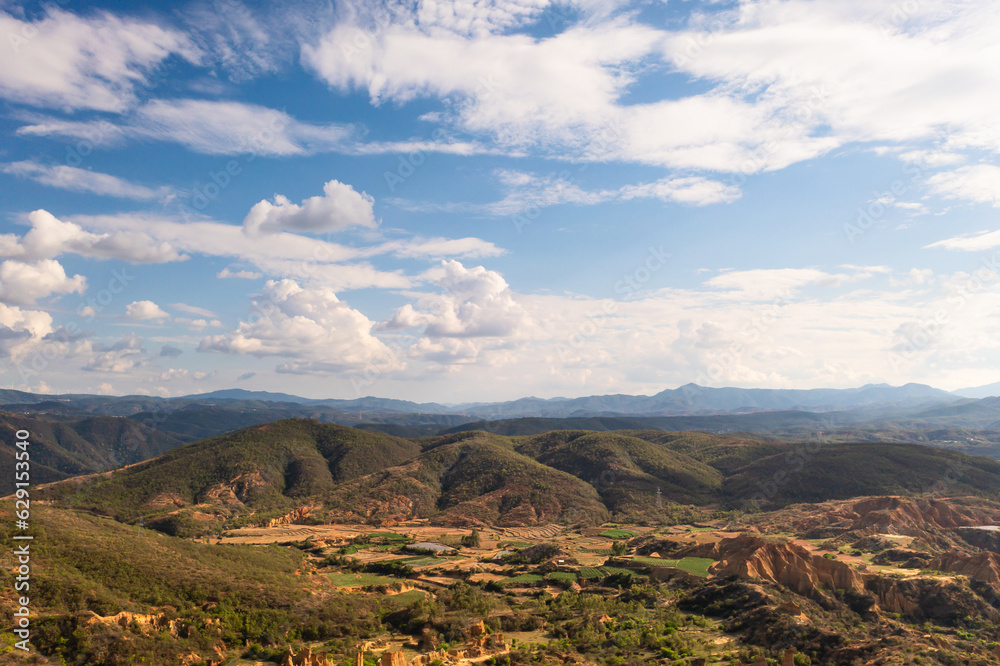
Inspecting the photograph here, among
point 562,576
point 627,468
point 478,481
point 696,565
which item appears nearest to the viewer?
point 696,565

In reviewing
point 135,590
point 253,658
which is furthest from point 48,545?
point 253,658

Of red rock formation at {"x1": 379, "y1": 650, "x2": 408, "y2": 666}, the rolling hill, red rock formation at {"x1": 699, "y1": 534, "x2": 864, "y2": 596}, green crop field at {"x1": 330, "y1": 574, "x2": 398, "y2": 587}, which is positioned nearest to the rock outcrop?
red rock formation at {"x1": 379, "y1": 650, "x2": 408, "y2": 666}

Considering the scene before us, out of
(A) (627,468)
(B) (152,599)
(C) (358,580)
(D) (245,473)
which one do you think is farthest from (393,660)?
(A) (627,468)

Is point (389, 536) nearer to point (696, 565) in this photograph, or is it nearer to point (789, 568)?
point (696, 565)

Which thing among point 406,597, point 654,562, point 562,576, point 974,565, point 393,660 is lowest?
point 562,576

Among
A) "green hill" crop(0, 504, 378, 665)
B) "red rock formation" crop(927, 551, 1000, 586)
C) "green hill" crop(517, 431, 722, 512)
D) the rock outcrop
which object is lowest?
"green hill" crop(517, 431, 722, 512)

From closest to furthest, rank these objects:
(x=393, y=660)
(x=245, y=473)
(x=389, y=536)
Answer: (x=393, y=660) < (x=389, y=536) < (x=245, y=473)

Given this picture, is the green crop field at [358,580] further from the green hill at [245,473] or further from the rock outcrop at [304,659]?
the green hill at [245,473]

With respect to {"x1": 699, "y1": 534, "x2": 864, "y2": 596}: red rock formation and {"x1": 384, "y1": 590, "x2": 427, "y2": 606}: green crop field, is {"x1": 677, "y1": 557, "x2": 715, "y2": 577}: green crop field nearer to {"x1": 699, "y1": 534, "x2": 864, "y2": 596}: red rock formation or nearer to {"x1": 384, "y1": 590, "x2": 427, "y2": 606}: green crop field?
{"x1": 699, "y1": 534, "x2": 864, "y2": 596}: red rock formation

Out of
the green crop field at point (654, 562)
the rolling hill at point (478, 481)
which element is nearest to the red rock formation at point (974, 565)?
the green crop field at point (654, 562)
